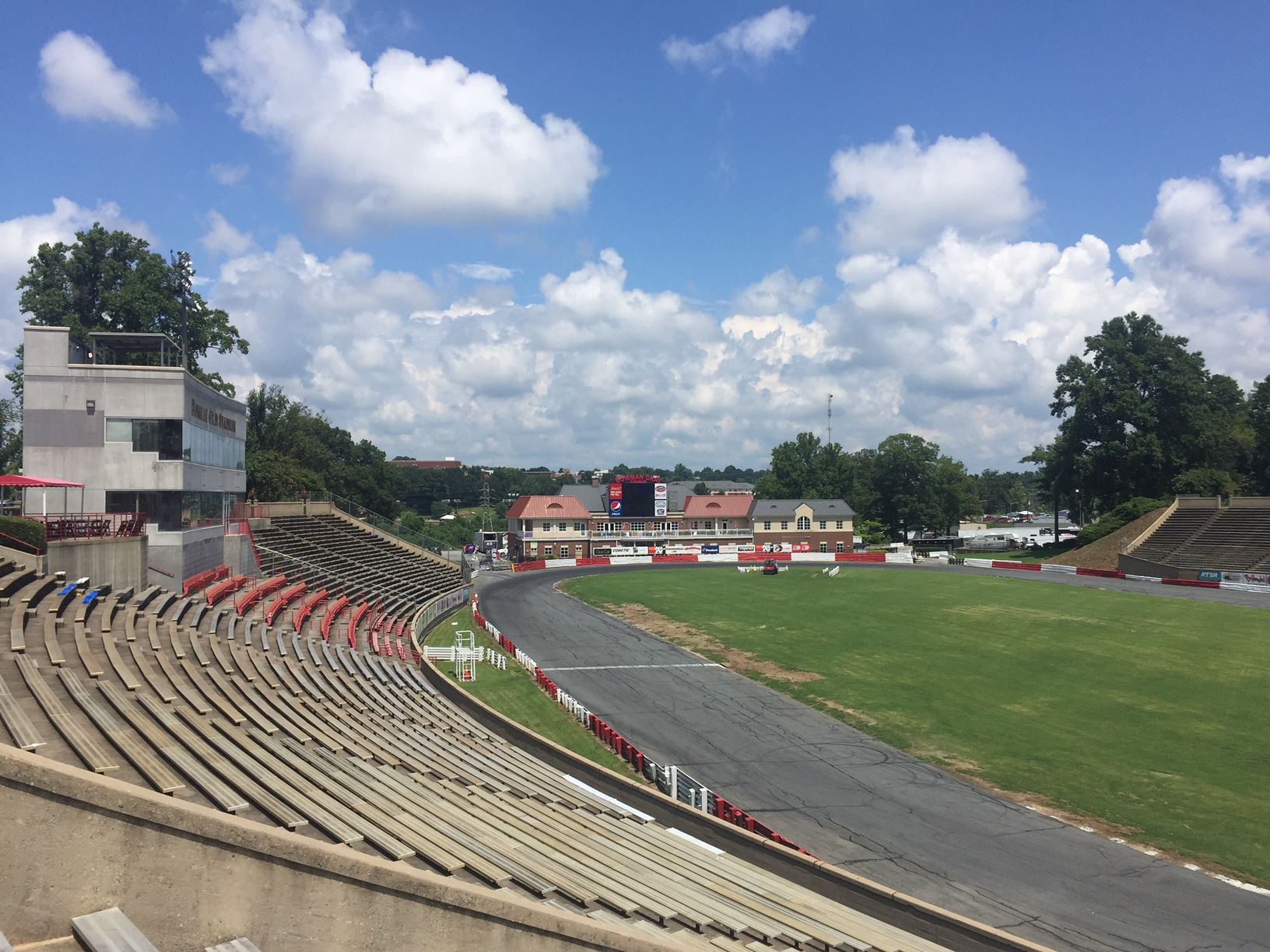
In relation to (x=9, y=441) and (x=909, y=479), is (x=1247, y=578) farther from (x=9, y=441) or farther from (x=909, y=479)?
(x=9, y=441)

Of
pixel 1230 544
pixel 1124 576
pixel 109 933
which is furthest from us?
pixel 1124 576

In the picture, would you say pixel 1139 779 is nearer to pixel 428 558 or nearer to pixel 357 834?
pixel 357 834

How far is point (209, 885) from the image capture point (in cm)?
786

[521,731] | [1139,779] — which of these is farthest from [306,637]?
[1139,779]

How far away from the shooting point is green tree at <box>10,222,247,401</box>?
5678 centimetres

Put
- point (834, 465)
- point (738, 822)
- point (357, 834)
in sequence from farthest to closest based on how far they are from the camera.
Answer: point (834, 465) < point (738, 822) < point (357, 834)

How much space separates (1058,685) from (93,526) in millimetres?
Result: 34967

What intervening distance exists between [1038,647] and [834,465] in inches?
4135

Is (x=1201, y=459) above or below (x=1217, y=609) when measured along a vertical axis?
above

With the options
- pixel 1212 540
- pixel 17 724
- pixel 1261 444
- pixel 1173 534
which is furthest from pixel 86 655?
pixel 1261 444

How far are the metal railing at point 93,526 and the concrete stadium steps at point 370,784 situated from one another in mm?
5727

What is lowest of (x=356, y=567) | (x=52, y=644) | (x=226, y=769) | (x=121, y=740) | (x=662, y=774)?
(x=662, y=774)

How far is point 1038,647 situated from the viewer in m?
41.2

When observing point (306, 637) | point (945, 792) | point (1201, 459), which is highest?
point (1201, 459)
